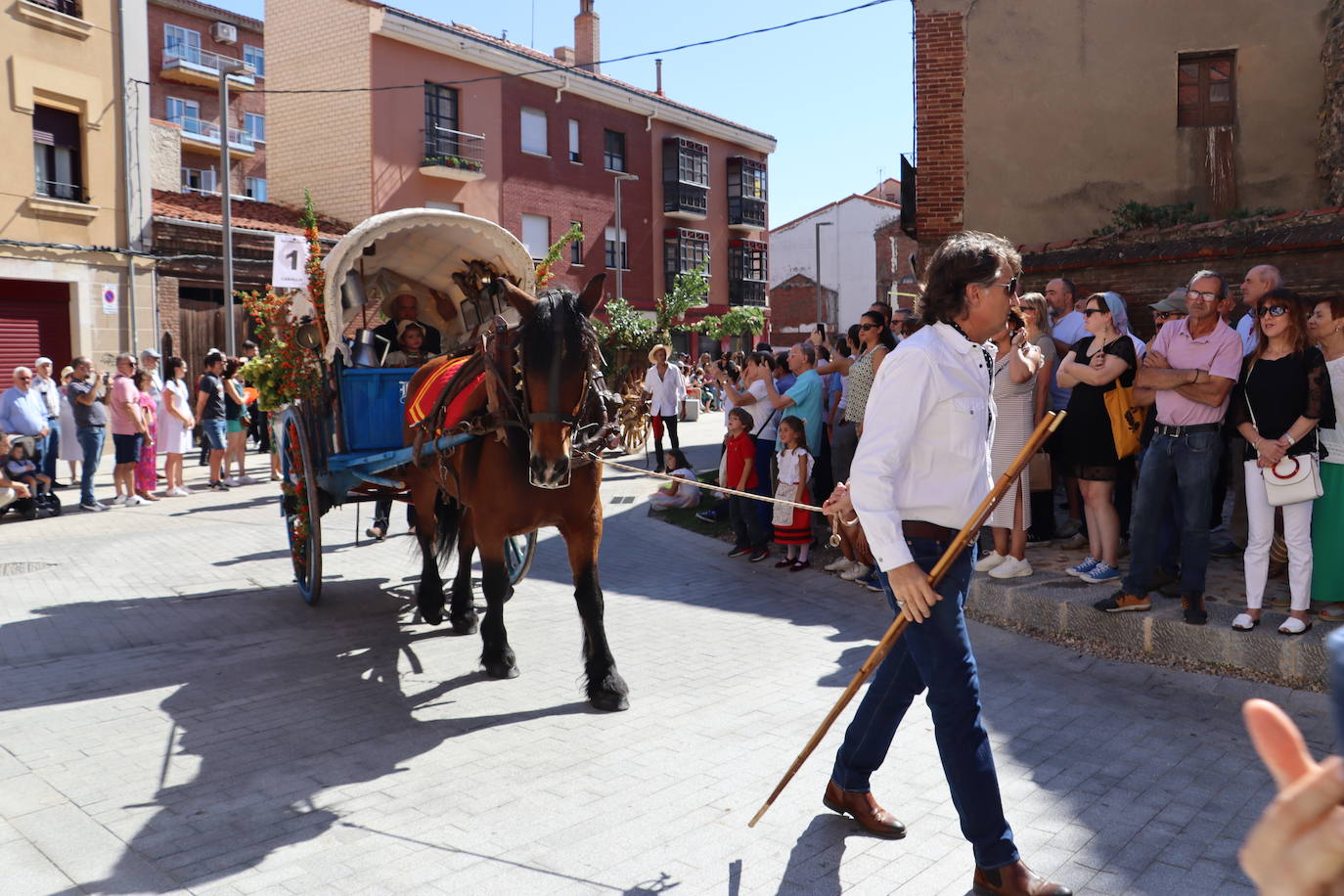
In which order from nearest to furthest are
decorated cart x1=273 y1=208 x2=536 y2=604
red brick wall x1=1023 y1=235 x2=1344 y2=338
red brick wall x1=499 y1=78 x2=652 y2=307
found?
decorated cart x1=273 y1=208 x2=536 y2=604 → red brick wall x1=1023 y1=235 x2=1344 y2=338 → red brick wall x1=499 y1=78 x2=652 y2=307

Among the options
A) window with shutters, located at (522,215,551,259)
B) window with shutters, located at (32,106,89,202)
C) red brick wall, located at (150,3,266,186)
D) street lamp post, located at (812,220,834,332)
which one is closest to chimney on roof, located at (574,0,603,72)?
window with shutters, located at (522,215,551,259)

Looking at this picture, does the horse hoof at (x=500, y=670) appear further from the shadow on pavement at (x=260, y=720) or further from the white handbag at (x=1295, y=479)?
the white handbag at (x=1295, y=479)

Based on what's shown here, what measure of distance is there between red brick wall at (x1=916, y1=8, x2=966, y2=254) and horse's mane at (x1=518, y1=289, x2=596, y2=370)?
33.5ft

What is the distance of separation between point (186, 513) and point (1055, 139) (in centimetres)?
1257

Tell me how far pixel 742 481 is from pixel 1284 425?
4.85 m

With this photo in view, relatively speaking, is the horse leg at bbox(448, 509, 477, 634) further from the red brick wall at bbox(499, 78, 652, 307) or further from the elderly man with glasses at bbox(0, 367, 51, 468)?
the red brick wall at bbox(499, 78, 652, 307)

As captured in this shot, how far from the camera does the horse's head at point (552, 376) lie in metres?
5.20

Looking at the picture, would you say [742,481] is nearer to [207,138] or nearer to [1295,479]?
[1295,479]

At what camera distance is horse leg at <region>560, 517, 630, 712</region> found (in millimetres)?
5363

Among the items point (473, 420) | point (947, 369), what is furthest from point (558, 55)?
point (947, 369)

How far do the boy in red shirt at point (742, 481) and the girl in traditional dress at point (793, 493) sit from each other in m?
0.49

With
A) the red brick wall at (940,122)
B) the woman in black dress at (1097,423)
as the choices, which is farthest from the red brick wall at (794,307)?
the woman in black dress at (1097,423)

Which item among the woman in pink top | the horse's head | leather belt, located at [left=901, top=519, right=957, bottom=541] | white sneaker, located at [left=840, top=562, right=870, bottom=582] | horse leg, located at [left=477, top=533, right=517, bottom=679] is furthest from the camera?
the woman in pink top

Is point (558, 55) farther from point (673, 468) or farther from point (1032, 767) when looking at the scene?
point (1032, 767)
